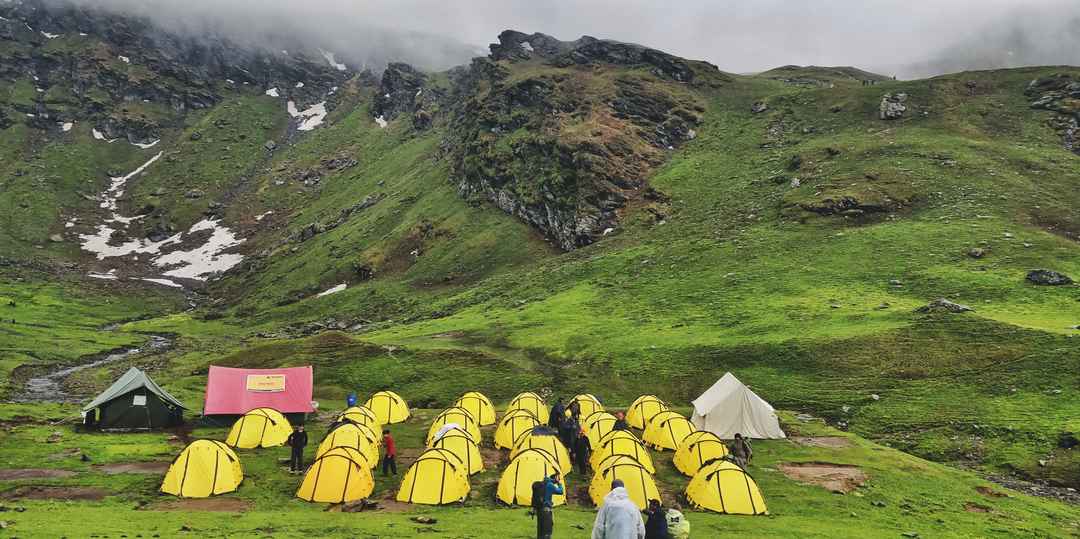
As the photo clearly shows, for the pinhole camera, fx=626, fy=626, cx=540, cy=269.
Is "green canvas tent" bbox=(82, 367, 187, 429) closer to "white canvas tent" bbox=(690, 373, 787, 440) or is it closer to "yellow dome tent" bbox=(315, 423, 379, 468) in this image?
"yellow dome tent" bbox=(315, 423, 379, 468)

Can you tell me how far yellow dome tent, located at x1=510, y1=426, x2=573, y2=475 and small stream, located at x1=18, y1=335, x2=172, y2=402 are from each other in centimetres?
A: 5218

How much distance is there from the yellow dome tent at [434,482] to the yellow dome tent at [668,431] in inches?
569

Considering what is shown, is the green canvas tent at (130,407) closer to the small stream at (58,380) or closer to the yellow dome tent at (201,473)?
the yellow dome tent at (201,473)

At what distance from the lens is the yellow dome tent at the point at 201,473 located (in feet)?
93.2

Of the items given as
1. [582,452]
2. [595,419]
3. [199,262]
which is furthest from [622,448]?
[199,262]

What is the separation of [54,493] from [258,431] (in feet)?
39.4

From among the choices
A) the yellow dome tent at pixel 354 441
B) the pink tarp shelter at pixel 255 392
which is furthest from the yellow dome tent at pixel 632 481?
the pink tarp shelter at pixel 255 392

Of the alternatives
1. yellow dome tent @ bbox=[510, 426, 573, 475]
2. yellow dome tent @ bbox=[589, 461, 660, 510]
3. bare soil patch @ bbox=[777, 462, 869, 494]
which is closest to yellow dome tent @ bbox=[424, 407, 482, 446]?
yellow dome tent @ bbox=[510, 426, 573, 475]

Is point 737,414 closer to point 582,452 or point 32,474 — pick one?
point 582,452

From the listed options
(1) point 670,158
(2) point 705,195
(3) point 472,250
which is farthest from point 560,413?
(1) point 670,158

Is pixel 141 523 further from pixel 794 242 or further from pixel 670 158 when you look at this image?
pixel 670 158

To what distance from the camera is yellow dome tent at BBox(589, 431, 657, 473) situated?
32344 mm

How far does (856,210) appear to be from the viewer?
8869 cm

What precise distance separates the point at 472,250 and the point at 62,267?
414ft
